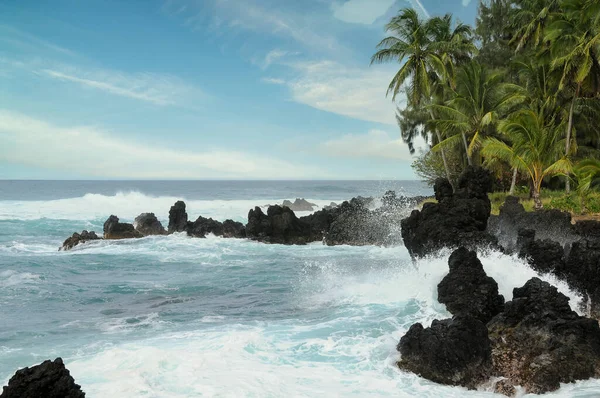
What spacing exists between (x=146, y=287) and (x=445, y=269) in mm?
Answer: 9000

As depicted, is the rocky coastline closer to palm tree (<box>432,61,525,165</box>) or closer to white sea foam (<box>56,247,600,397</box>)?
palm tree (<box>432,61,525,165</box>)

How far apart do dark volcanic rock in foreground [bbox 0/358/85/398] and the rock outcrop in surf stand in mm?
4883

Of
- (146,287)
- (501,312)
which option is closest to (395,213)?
(146,287)

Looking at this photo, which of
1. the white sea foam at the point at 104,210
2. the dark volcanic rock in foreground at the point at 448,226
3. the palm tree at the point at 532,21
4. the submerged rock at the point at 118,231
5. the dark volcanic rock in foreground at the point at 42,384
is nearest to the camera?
the dark volcanic rock in foreground at the point at 42,384

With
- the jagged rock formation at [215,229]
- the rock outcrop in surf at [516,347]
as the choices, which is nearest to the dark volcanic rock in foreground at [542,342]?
the rock outcrop in surf at [516,347]

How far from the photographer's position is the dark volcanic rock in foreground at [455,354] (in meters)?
7.57

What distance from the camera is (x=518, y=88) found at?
92.7 ft

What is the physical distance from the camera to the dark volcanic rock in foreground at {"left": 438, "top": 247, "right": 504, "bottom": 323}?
988 centimetres

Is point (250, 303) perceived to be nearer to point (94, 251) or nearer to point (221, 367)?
point (221, 367)

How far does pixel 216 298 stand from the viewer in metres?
14.5

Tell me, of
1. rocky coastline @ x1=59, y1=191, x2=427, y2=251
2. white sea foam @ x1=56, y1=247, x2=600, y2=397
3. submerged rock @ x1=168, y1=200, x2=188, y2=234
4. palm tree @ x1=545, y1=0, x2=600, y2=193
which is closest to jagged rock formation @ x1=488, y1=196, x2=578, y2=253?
white sea foam @ x1=56, y1=247, x2=600, y2=397

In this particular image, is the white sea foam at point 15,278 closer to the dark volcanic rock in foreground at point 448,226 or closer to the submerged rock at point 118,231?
the submerged rock at point 118,231

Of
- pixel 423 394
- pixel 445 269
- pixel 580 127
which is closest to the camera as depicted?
pixel 423 394

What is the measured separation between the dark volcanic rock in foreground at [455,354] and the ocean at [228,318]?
214 millimetres
